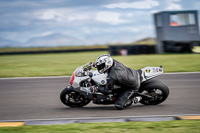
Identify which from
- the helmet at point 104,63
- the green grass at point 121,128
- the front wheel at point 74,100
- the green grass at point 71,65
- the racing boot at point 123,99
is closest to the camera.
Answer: the green grass at point 121,128

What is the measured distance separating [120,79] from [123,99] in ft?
1.63

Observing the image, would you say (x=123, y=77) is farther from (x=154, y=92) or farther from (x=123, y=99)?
(x=154, y=92)

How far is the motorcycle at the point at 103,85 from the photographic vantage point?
6.45 meters

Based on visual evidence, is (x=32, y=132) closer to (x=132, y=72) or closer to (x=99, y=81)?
(x=99, y=81)

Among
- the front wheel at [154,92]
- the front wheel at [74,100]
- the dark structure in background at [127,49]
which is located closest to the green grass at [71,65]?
the dark structure in background at [127,49]

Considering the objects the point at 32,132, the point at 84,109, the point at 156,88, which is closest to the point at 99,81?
the point at 84,109

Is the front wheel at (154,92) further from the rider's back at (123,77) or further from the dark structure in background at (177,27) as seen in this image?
the dark structure in background at (177,27)

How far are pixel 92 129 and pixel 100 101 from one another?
162 centimetres

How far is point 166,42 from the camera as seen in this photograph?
23359 mm

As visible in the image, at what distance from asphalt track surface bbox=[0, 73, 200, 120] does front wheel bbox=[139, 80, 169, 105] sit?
0.15m

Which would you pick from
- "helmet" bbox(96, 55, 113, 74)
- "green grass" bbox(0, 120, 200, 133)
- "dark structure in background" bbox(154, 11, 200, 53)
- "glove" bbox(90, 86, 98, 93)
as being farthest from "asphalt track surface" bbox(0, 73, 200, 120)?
"dark structure in background" bbox(154, 11, 200, 53)

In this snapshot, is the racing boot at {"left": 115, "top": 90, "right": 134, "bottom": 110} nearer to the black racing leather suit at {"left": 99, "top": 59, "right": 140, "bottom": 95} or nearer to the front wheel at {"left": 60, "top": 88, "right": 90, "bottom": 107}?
the black racing leather suit at {"left": 99, "top": 59, "right": 140, "bottom": 95}

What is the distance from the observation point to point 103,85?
21.2 ft

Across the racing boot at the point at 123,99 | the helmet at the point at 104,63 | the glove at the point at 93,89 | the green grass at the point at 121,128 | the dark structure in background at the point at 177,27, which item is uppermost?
the dark structure in background at the point at 177,27
